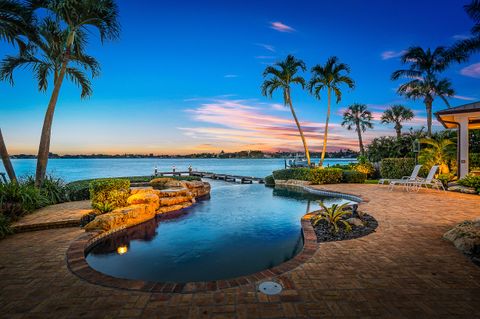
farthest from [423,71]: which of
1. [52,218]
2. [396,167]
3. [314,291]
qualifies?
[52,218]

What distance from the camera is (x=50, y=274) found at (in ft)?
10.9

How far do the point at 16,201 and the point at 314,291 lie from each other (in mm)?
7576

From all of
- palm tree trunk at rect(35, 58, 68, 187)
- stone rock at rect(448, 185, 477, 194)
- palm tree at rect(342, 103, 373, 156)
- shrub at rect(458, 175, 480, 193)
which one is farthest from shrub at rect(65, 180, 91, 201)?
palm tree at rect(342, 103, 373, 156)

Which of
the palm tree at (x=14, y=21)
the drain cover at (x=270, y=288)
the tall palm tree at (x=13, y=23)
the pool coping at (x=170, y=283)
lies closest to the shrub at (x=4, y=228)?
the pool coping at (x=170, y=283)

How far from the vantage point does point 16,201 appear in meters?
6.49

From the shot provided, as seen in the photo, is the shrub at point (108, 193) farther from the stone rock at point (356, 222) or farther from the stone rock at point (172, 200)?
the stone rock at point (356, 222)

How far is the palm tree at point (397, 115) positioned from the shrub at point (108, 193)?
35.2 m

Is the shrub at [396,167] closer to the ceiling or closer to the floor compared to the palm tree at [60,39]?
closer to the floor

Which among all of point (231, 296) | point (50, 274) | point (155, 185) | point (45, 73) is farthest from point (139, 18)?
point (231, 296)

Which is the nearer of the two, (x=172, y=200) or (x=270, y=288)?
(x=270, y=288)

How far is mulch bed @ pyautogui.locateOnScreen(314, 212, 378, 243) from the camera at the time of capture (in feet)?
15.9

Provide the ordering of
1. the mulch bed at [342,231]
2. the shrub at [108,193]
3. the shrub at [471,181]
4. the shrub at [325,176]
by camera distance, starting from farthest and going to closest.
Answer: the shrub at [325,176], the shrub at [471,181], the shrub at [108,193], the mulch bed at [342,231]

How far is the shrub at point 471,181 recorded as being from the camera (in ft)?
32.1

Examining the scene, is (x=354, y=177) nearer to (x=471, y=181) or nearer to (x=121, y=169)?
(x=471, y=181)
